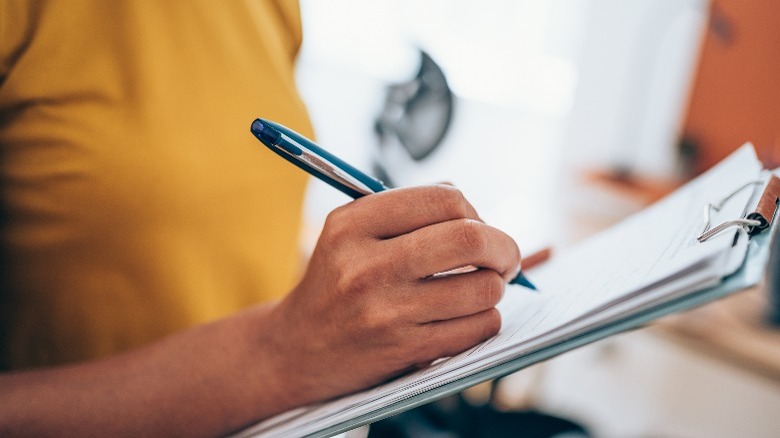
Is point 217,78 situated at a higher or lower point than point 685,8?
lower

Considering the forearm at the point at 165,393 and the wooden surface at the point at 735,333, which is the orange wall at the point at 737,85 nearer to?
the wooden surface at the point at 735,333

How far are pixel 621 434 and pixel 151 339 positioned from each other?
159 centimetres

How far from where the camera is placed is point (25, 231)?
0.50 m

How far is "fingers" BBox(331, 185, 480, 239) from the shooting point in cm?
35

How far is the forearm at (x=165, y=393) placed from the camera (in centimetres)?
43

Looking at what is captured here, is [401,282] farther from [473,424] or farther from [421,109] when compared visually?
[421,109]

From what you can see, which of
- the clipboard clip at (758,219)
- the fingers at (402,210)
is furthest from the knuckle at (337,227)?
the clipboard clip at (758,219)

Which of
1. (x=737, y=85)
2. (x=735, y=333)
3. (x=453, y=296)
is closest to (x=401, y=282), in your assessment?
(x=453, y=296)

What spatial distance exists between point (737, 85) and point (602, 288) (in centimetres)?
177

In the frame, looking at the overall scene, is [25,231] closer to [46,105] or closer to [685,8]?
[46,105]

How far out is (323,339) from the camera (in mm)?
395

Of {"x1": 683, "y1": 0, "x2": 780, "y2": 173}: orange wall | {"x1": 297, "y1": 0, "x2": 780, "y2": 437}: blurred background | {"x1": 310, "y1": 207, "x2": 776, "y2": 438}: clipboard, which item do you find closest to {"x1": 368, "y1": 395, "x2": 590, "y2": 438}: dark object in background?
{"x1": 297, "y1": 0, "x2": 780, "y2": 437}: blurred background

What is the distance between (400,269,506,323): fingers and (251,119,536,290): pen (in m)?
0.03

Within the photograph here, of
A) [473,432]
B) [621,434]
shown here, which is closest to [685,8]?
[621,434]
